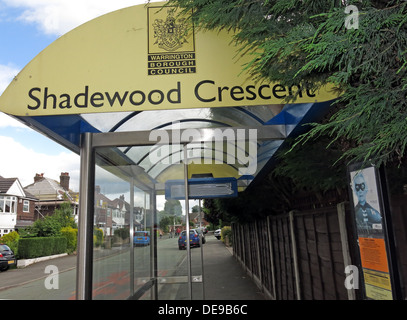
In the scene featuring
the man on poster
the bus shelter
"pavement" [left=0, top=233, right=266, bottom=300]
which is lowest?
"pavement" [left=0, top=233, right=266, bottom=300]

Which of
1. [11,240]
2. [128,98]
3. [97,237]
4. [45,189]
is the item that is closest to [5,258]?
[11,240]

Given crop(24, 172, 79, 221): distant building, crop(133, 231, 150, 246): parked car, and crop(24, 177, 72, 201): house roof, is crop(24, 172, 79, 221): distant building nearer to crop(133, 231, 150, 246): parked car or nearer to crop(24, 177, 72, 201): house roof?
crop(24, 177, 72, 201): house roof

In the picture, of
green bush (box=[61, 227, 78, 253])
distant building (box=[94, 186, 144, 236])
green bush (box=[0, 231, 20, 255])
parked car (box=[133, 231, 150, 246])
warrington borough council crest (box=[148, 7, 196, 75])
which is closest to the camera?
warrington borough council crest (box=[148, 7, 196, 75])

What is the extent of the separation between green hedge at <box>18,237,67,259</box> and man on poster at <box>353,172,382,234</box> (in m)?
21.6

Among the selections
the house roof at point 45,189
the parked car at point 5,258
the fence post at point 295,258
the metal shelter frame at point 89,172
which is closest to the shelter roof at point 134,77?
the metal shelter frame at point 89,172

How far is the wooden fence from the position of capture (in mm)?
3145

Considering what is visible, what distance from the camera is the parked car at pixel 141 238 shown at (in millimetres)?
5292

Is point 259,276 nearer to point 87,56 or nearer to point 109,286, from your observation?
point 109,286

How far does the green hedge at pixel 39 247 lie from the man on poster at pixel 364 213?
70.8 ft

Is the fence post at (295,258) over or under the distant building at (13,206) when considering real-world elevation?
under

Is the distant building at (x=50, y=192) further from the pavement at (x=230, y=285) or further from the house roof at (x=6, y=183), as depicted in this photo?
the pavement at (x=230, y=285)

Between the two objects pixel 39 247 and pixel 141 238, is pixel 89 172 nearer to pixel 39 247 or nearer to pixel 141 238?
pixel 141 238

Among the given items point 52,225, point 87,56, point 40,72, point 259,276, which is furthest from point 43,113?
point 52,225

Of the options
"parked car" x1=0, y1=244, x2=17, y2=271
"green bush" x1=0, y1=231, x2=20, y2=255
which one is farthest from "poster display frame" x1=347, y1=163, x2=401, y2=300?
"green bush" x1=0, y1=231, x2=20, y2=255
